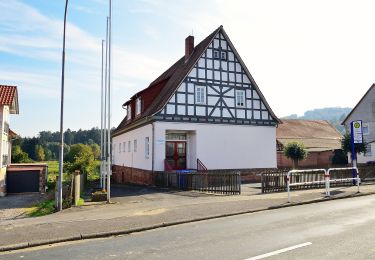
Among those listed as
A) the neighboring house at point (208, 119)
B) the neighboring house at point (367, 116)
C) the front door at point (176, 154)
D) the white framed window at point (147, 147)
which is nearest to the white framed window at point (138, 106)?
the neighboring house at point (208, 119)

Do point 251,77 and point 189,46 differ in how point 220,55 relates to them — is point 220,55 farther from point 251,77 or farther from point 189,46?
point 189,46

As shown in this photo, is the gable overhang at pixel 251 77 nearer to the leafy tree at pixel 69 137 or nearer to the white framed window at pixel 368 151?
the white framed window at pixel 368 151

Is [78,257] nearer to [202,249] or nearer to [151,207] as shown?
[202,249]

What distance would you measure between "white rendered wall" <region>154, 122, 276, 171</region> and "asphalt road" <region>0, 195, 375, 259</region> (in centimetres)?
1391

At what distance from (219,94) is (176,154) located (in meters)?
5.49

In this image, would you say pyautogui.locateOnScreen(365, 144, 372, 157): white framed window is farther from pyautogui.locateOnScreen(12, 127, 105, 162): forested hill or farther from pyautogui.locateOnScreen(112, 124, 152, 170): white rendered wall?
pyautogui.locateOnScreen(12, 127, 105, 162): forested hill

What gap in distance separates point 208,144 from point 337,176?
895 centimetres

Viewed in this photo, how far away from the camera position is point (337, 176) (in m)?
20.9

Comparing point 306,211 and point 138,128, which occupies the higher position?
point 138,128

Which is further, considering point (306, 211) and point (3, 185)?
point (3, 185)

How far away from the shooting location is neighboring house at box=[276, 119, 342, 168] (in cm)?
4172

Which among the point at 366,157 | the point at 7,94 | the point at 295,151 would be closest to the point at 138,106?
the point at 7,94

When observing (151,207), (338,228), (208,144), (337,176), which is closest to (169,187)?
(208,144)

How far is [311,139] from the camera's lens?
4659 centimetres
